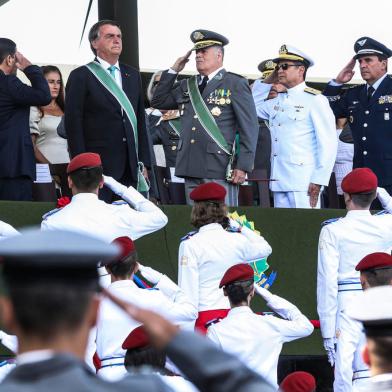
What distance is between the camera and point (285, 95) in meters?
10.1

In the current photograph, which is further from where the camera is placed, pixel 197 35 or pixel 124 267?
pixel 197 35

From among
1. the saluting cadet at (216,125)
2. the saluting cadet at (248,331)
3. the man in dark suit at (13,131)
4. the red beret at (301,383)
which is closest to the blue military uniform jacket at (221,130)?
the saluting cadet at (216,125)

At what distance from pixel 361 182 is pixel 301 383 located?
305cm

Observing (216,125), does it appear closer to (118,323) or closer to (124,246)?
(124,246)

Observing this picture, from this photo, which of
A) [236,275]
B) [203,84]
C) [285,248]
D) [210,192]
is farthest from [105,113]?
[236,275]

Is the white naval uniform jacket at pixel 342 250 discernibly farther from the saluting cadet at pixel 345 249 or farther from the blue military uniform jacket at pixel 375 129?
the blue military uniform jacket at pixel 375 129

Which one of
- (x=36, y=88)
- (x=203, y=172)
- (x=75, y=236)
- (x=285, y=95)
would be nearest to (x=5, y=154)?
(x=36, y=88)

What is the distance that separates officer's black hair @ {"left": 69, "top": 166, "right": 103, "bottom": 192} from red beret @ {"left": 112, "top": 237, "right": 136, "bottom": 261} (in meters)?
0.66

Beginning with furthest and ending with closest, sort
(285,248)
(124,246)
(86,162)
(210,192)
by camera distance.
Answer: (285,248) → (210,192) → (86,162) → (124,246)

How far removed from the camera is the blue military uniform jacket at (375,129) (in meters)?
9.87

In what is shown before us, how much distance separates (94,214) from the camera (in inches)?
284

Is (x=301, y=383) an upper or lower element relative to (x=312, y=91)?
lower

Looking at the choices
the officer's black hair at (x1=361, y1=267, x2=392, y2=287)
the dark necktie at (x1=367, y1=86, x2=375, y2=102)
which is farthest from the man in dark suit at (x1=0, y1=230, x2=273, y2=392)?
the dark necktie at (x1=367, y1=86, x2=375, y2=102)

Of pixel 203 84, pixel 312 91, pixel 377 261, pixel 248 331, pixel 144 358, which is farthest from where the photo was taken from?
pixel 312 91
